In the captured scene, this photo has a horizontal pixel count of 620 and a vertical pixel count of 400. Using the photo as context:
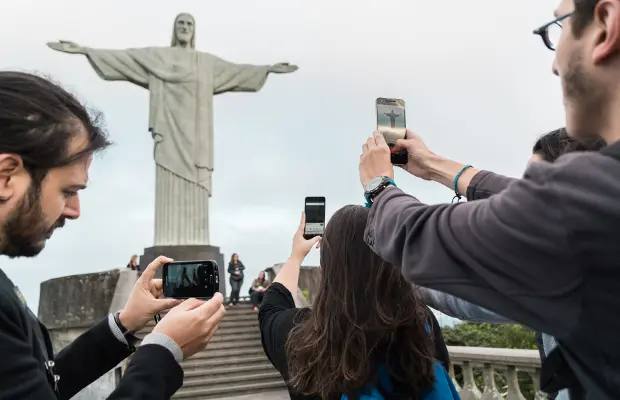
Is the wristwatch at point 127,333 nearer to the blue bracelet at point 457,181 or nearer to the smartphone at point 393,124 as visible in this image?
the smartphone at point 393,124

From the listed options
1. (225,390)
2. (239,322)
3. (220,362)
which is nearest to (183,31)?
(239,322)

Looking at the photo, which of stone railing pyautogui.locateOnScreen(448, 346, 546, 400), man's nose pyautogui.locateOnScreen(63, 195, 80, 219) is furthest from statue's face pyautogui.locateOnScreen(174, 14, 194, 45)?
man's nose pyautogui.locateOnScreen(63, 195, 80, 219)

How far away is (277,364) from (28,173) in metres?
1.20

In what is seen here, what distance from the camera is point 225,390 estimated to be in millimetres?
8680

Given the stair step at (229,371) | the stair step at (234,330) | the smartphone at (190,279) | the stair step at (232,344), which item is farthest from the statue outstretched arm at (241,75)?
the smartphone at (190,279)

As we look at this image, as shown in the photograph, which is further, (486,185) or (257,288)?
(257,288)

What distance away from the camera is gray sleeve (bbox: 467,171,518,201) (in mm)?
1578

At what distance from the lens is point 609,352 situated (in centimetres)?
82

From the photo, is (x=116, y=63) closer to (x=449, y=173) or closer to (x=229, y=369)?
(x=229, y=369)

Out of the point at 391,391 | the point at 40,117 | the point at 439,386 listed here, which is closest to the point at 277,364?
the point at 391,391

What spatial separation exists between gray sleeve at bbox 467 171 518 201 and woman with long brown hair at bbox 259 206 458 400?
0.36 meters

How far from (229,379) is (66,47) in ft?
27.5

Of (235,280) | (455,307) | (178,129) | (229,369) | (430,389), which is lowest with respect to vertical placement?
(229,369)

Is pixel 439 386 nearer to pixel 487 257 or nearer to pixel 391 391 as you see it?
pixel 391 391
